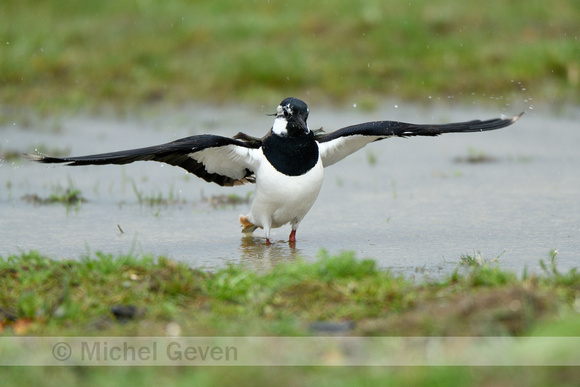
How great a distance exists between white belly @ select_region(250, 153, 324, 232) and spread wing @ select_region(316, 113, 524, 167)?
271mm

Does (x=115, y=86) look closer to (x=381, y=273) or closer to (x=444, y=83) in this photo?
(x=444, y=83)

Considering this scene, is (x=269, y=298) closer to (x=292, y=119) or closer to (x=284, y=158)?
(x=284, y=158)

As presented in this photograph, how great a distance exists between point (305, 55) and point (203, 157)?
630cm

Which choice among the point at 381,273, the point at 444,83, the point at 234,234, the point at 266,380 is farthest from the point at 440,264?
the point at 444,83

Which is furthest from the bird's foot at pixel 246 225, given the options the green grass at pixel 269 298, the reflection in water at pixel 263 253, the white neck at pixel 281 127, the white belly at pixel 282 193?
the green grass at pixel 269 298

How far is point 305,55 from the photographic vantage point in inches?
476

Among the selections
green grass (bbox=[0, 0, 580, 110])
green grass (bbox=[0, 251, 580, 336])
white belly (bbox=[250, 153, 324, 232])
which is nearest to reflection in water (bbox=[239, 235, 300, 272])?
white belly (bbox=[250, 153, 324, 232])

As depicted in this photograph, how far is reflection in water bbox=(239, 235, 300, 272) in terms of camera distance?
17.9ft

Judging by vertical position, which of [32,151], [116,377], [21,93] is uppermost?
[21,93]

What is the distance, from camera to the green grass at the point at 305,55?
38.4ft

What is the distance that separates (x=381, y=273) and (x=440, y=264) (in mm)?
815

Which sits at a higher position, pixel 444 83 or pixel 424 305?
pixel 444 83

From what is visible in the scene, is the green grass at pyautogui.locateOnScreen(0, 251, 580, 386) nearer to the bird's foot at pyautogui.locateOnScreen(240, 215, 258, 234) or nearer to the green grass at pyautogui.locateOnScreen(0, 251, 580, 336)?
the green grass at pyautogui.locateOnScreen(0, 251, 580, 336)

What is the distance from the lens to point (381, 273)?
4.53 m
